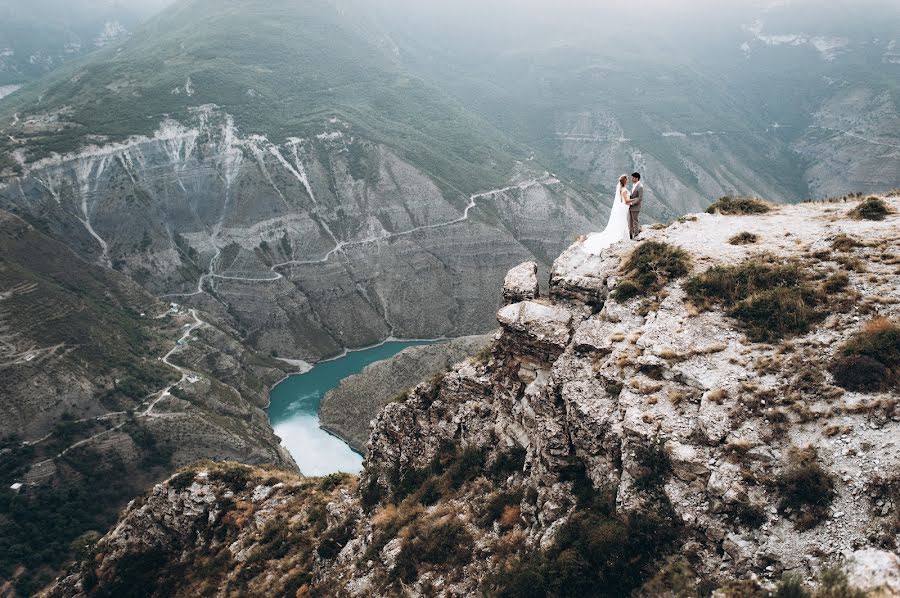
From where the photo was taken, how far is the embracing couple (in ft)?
64.8

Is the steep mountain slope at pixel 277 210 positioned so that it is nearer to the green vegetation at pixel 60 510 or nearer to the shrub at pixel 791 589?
the green vegetation at pixel 60 510

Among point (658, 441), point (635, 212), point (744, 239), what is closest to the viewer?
point (658, 441)

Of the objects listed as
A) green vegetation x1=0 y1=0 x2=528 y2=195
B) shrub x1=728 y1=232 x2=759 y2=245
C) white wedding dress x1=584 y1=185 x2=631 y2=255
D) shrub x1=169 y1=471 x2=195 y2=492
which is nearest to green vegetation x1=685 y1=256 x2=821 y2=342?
shrub x1=728 y1=232 x2=759 y2=245

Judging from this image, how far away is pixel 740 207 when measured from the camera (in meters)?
22.1

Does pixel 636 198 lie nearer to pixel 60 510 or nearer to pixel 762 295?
pixel 762 295

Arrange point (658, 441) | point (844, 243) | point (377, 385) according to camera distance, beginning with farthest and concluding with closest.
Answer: point (377, 385)
point (844, 243)
point (658, 441)

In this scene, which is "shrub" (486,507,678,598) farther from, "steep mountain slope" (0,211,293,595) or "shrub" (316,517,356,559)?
"steep mountain slope" (0,211,293,595)

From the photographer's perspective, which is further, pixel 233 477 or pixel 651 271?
pixel 233 477

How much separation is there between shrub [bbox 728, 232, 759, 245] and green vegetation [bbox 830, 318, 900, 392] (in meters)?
6.38

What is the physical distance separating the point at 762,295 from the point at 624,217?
21.4 ft

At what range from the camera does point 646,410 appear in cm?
1355

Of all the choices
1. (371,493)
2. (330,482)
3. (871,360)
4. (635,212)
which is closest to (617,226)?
(635,212)

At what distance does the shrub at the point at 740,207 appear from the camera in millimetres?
21734

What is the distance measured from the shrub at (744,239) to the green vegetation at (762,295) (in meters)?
1.69
